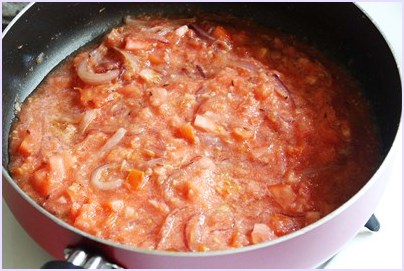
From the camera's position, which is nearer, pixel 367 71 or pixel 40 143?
pixel 40 143

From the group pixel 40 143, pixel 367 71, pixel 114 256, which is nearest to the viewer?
pixel 114 256

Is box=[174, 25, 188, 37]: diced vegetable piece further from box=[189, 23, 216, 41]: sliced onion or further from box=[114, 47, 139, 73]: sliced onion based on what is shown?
box=[114, 47, 139, 73]: sliced onion

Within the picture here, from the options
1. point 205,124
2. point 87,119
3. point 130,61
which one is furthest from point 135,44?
point 205,124

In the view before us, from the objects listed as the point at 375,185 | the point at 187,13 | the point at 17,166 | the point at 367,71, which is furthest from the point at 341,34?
the point at 17,166

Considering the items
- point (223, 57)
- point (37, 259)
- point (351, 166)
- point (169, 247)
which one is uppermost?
point (223, 57)

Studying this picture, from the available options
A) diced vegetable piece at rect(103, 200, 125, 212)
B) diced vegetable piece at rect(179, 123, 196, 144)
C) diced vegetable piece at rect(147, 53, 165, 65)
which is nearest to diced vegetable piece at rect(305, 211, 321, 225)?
diced vegetable piece at rect(179, 123, 196, 144)

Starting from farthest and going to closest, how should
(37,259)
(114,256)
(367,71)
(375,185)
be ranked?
(367,71) < (37,259) < (375,185) < (114,256)

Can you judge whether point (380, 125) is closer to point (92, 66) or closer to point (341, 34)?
point (341, 34)

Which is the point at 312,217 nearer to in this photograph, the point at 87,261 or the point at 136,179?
the point at 136,179
